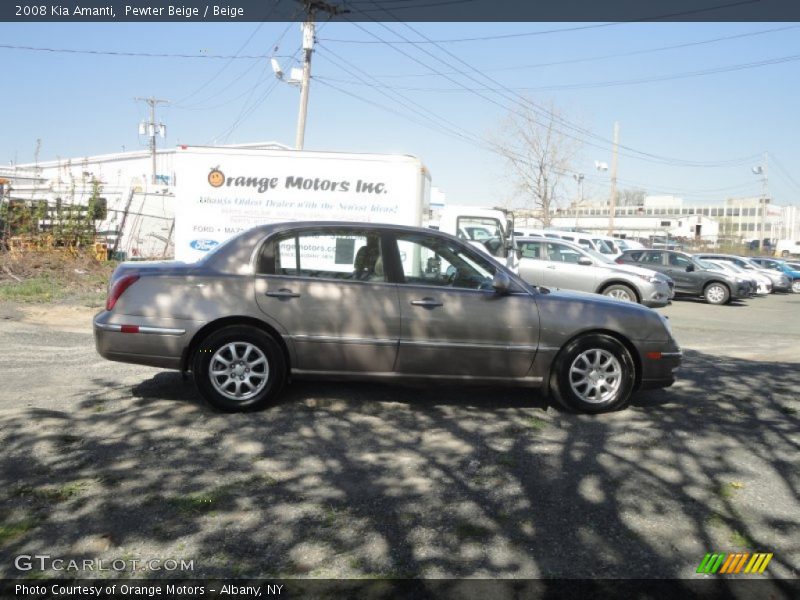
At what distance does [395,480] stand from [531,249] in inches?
512

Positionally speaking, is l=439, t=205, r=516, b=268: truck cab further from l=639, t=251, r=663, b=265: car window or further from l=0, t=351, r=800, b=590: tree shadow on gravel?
l=0, t=351, r=800, b=590: tree shadow on gravel

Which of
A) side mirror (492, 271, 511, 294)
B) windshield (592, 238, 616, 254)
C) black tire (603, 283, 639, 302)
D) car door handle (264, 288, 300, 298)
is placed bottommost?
black tire (603, 283, 639, 302)

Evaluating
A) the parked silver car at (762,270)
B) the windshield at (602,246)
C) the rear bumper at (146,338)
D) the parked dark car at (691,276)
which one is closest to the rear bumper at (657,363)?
the rear bumper at (146,338)

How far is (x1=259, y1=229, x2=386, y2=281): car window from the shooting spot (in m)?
5.66

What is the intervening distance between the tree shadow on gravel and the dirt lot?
1 centimetres

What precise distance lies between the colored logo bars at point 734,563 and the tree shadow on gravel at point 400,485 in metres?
0.06

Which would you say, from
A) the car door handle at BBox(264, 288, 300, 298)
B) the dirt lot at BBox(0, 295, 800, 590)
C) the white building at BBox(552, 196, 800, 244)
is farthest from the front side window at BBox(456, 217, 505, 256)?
the white building at BBox(552, 196, 800, 244)

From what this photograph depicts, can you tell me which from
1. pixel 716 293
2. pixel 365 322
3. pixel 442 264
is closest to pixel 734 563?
pixel 365 322

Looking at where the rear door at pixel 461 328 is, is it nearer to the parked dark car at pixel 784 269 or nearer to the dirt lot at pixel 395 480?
the dirt lot at pixel 395 480

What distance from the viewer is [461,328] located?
5551mm

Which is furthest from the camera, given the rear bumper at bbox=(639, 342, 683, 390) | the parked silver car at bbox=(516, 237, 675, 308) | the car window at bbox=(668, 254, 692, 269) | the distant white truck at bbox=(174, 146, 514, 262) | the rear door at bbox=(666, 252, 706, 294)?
the car window at bbox=(668, 254, 692, 269)

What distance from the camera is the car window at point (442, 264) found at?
5750 mm

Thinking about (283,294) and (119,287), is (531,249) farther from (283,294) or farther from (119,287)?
(119,287)

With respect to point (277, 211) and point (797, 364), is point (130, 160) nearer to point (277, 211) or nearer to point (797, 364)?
point (277, 211)
